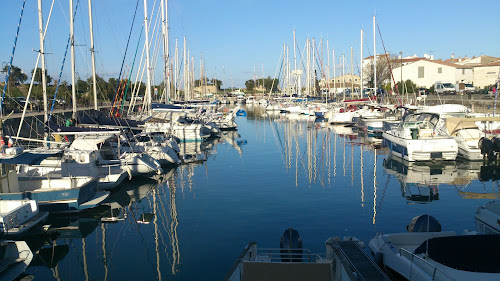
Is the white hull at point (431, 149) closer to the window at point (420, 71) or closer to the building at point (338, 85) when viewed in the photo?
the building at point (338, 85)

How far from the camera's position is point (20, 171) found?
763 inches

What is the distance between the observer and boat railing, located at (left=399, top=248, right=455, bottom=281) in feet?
27.9

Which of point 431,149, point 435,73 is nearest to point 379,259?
point 431,149

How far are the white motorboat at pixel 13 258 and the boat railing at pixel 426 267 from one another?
8.51 m

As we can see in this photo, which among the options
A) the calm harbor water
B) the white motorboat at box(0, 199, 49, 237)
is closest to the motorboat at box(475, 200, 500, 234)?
the calm harbor water

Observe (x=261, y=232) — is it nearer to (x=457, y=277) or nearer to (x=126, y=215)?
(x=126, y=215)

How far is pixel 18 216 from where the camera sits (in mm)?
13914

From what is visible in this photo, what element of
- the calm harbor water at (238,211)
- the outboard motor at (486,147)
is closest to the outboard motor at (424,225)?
the calm harbor water at (238,211)

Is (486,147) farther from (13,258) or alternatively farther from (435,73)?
(435,73)

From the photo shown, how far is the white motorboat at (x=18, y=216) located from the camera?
13414 mm

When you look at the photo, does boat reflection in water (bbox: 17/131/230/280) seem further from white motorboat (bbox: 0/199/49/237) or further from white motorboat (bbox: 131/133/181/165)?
white motorboat (bbox: 131/133/181/165)

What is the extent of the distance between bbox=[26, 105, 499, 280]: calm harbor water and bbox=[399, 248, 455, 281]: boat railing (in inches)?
137

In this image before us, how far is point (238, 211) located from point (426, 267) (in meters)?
9.06

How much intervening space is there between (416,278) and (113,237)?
363 inches
